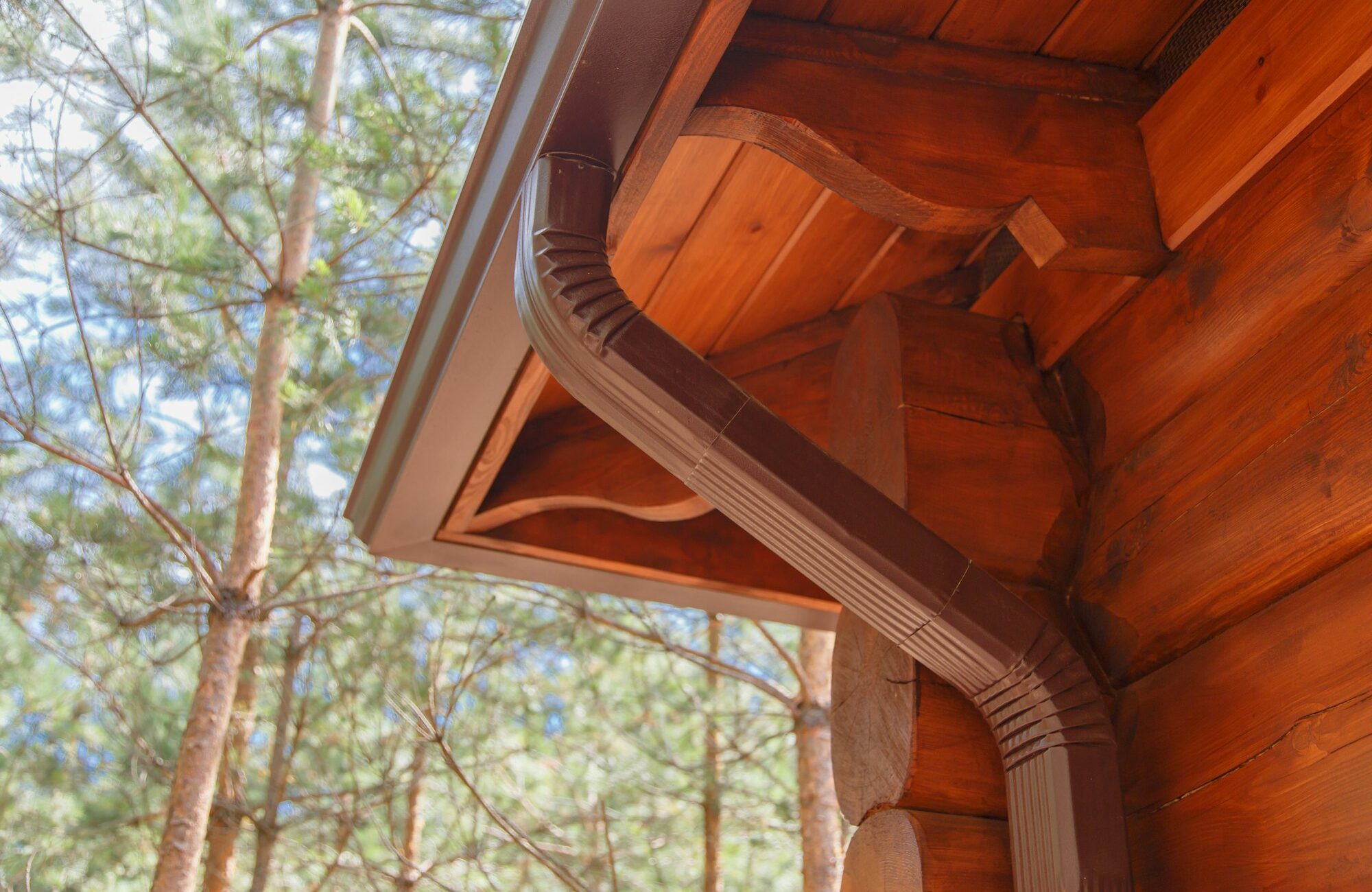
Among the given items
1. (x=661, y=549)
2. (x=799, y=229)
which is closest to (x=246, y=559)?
(x=661, y=549)

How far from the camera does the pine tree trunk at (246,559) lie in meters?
4.38

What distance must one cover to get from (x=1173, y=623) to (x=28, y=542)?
6249mm

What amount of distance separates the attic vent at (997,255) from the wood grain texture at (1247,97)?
1.25 feet

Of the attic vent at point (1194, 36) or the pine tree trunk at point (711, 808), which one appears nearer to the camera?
the attic vent at point (1194, 36)

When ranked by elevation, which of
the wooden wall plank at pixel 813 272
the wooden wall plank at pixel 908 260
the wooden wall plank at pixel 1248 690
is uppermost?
the wooden wall plank at pixel 908 260

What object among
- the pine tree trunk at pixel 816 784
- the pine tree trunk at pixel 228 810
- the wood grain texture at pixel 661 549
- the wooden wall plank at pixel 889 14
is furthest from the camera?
the pine tree trunk at pixel 228 810

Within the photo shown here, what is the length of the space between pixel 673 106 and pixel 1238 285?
0.85m

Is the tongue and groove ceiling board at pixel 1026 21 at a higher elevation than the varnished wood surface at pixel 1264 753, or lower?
higher

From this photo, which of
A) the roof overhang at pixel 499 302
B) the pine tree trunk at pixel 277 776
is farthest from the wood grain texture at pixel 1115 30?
the pine tree trunk at pixel 277 776

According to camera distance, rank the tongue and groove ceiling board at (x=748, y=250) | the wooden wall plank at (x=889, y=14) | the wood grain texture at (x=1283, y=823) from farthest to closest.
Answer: the tongue and groove ceiling board at (x=748, y=250) < the wooden wall plank at (x=889, y=14) < the wood grain texture at (x=1283, y=823)

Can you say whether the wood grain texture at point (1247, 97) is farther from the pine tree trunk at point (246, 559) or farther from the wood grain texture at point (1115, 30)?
the pine tree trunk at point (246, 559)

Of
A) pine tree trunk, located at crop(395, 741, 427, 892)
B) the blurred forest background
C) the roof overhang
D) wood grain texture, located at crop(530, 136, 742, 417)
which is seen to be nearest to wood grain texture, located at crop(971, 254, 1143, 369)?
wood grain texture, located at crop(530, 136, 742, 417)

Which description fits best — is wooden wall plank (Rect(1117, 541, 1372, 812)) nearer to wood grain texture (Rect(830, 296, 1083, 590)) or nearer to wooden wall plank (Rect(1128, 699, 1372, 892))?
wooden wall plank (Rect(1128, 699, 1372, 892))

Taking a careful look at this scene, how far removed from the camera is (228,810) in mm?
5871
